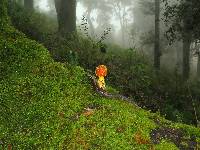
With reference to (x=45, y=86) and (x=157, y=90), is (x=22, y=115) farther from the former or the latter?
(x=157, y=90)

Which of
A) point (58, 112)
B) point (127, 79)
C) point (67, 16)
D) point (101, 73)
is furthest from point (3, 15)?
point (67, 16)

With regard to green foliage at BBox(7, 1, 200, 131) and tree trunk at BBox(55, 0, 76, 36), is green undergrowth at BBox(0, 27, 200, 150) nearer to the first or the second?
green foliage at BBox(7, 1, 200, 131)

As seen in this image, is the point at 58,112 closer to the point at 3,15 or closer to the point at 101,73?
the point at 101,73

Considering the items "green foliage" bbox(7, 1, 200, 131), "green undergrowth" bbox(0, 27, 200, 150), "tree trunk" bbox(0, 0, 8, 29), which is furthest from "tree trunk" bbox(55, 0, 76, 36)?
"green undergrowth" bbox(0, 27, 200, 150)

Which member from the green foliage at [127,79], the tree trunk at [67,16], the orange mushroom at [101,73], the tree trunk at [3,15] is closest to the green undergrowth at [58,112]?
the orange mushroom at [101,73]

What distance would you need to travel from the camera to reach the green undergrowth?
13.6 feet

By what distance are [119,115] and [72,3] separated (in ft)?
33.2

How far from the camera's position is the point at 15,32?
6.08 metres

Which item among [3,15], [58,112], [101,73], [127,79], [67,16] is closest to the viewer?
[58,112]

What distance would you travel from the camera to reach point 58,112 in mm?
4465

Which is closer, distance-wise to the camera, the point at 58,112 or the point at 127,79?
the point at 58,112

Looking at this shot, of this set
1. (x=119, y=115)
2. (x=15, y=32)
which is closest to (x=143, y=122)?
(x=119, y=115)

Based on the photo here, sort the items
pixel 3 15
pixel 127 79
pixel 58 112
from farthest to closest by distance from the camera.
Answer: pixel 127 79 < pixel 3 15 < pixel 58 112

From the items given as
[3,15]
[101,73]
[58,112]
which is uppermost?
[3,15]
